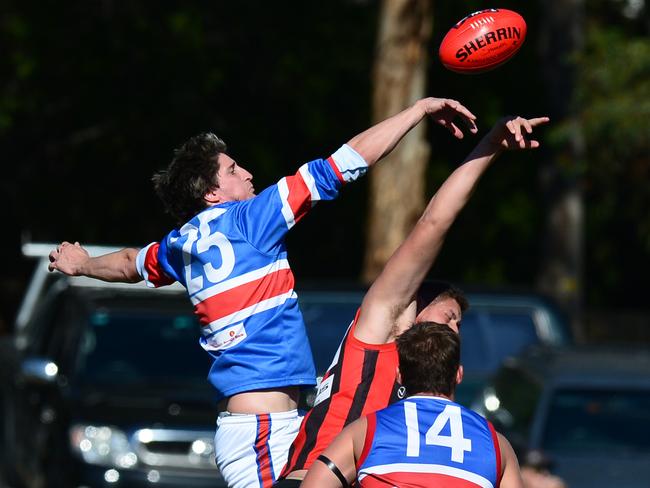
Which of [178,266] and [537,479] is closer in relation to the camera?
[178,266]

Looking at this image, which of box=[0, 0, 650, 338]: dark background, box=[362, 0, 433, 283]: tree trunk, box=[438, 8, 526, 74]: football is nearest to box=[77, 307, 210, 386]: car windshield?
box=[362, 0, 433, 283]: tree trunk

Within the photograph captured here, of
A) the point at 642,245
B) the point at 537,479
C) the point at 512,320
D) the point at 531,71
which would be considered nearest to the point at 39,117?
the point at 531,71

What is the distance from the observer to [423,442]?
14.6 feet

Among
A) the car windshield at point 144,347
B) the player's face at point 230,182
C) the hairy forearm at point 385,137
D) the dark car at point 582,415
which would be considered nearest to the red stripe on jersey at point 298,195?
the hairy forearm at point 385,137

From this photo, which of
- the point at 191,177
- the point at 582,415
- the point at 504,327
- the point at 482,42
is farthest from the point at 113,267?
the point at 504,327

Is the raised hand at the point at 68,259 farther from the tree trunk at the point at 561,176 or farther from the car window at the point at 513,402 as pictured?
the tree trunk at the point at 561,176

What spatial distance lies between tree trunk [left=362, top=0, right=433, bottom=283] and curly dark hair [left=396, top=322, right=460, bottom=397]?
11.0m

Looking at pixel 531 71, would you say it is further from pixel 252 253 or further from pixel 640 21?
pixel 252 253

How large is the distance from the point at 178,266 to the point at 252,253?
38 centimetres

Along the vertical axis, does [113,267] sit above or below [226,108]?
above

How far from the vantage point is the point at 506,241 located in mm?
27781

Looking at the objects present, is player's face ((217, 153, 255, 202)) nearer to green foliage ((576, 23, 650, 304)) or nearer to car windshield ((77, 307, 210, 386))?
car windshield ((77, 307, 210, 386))

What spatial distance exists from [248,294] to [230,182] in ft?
1.44

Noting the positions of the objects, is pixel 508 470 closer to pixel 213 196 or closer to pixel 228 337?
pixel 228 337
